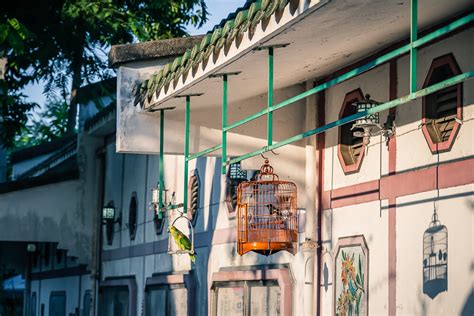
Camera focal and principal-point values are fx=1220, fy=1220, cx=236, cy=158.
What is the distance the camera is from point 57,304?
93.6 feet

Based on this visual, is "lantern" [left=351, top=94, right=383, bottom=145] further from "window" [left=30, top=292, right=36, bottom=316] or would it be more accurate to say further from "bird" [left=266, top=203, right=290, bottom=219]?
"window" [left=30, top=292, right=36, bottom=316]

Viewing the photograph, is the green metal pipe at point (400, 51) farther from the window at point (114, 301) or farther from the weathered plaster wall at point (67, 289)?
the weathered plaster wall at point (67, 289)

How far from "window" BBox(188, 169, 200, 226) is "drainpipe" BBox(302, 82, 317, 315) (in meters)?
4.74

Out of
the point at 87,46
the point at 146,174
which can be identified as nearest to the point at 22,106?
the point at 87,46

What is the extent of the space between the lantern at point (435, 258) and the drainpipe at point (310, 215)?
8.22 feet

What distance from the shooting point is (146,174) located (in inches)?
821

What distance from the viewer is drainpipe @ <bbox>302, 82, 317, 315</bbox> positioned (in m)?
13.0

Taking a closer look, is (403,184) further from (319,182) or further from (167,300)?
(167,300)

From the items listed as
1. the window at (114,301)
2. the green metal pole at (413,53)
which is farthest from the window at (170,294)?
the green metal pole at (413,53)

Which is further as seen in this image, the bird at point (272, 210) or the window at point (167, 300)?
the window at point (167, 300)

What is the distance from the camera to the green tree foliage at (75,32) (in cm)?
2422

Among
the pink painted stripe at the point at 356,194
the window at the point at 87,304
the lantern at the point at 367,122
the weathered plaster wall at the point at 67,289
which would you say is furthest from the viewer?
the weathered plaster wall at the point at 67,289

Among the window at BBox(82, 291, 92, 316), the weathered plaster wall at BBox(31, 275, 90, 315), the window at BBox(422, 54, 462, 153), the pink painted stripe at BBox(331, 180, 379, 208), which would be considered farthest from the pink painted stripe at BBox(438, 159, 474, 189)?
the weathered plaster wall at BBox(31, 275, 90, 315)

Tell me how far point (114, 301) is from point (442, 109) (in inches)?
525
